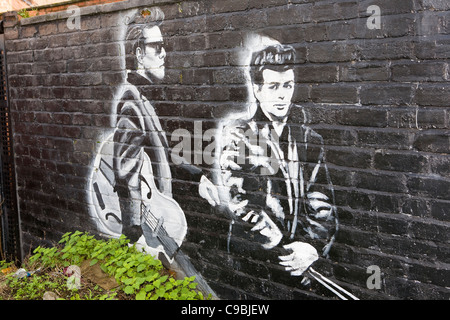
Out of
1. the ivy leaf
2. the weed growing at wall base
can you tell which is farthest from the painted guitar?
the ivy leaf

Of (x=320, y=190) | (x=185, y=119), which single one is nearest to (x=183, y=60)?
(x=185, y=119)

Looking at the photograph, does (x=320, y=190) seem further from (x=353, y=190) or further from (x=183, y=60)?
(x=183, y=60)

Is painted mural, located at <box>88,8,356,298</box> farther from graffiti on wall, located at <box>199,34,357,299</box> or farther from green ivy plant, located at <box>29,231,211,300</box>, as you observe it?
green ivy plant, located at <box>29,231,211,300</box>

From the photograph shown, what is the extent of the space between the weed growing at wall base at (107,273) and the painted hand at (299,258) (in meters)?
0.85

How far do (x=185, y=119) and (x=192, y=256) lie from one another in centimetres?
124

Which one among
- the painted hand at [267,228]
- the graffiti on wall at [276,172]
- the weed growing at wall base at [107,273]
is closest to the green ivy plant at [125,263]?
the weed growing at wall base at [107,273]

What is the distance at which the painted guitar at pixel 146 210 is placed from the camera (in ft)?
12.2

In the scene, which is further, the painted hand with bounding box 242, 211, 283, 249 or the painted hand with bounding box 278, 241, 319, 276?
the painted hand with bounding box 242, 211, 283, 249

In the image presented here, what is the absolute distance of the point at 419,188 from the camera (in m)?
2.53

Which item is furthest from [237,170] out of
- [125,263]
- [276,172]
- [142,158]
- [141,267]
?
[125,263]

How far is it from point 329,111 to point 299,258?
1.13 m

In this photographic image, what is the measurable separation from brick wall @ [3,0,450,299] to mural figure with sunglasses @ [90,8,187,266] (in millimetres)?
91

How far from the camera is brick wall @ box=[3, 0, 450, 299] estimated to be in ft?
8.15

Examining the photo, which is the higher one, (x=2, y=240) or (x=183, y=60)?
(x=183, y=60)
